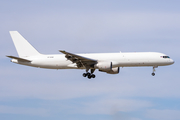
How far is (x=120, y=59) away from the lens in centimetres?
6100

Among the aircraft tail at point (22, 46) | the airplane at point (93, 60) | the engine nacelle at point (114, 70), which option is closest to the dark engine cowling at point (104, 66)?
the airplane at point (93, 60)

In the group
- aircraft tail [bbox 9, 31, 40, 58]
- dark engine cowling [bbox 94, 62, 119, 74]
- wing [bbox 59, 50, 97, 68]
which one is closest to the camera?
wing [bbox 59, 50, 97, 68]

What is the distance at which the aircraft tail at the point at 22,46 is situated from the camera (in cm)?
6506

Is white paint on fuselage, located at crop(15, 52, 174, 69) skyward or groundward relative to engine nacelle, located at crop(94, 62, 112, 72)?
skyward

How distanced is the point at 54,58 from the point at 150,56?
16.0m

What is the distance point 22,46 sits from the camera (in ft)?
216

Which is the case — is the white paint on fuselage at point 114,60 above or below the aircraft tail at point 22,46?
below

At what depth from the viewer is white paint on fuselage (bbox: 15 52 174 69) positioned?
2404 inches

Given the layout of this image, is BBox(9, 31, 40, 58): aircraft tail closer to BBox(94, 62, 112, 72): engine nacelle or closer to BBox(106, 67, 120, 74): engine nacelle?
BBox(94, 62, 112, 72): engine nacelle

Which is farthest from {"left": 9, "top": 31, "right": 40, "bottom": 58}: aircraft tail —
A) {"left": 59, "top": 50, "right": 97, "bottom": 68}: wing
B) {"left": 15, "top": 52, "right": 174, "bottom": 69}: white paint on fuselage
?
{"left": 59, "top": 50, "right": 97, "bottom": 68}: wing

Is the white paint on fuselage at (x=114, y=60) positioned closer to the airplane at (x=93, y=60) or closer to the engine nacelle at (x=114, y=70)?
the airplane at (x=93, y=60)

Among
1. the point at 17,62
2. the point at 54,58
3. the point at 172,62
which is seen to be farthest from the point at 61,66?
the point at 172,62

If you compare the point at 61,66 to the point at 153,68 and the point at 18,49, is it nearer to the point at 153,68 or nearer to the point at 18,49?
the point at 18,49

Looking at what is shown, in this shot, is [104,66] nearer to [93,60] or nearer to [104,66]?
[104,66]
